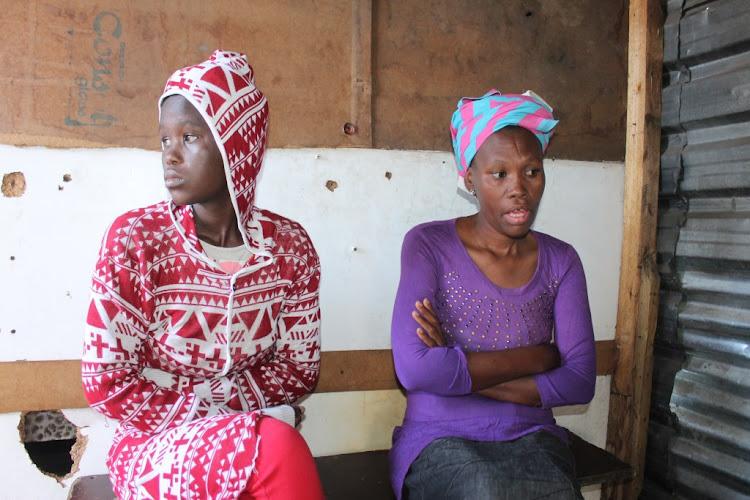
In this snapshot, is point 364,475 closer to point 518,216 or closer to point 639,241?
point 518,216

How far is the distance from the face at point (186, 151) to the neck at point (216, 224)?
15 centimetres

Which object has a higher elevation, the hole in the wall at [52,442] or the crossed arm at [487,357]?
the crossed arm at [487,357]

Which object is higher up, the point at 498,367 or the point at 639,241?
the point at 639,241

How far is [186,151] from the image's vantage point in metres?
1.75

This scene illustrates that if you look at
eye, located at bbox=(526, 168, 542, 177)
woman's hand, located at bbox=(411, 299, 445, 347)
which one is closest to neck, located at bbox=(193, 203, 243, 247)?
woman's hand, located at bbox=(411, 299, 445, 347)

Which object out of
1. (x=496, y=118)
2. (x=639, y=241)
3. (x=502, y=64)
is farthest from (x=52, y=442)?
(x=639, y=241)

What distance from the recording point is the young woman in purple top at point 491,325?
1.96 m

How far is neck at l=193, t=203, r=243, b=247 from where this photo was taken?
1931mm

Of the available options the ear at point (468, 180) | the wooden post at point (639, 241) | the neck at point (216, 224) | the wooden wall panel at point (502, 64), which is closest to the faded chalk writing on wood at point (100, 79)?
the neck at point (216, 224)

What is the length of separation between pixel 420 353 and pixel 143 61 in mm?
1602

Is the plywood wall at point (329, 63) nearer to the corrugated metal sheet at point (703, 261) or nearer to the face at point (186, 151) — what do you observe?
the corrugated metal sheet at point (703, 261)

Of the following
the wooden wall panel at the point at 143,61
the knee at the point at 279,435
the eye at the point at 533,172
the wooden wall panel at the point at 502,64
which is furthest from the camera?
the wooden wall panel at the point at 502,64

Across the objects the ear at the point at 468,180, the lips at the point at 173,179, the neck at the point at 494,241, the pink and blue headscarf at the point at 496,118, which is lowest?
the neck at the point at 494,241

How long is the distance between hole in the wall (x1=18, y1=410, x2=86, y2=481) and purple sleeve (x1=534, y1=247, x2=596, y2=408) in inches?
73.1
